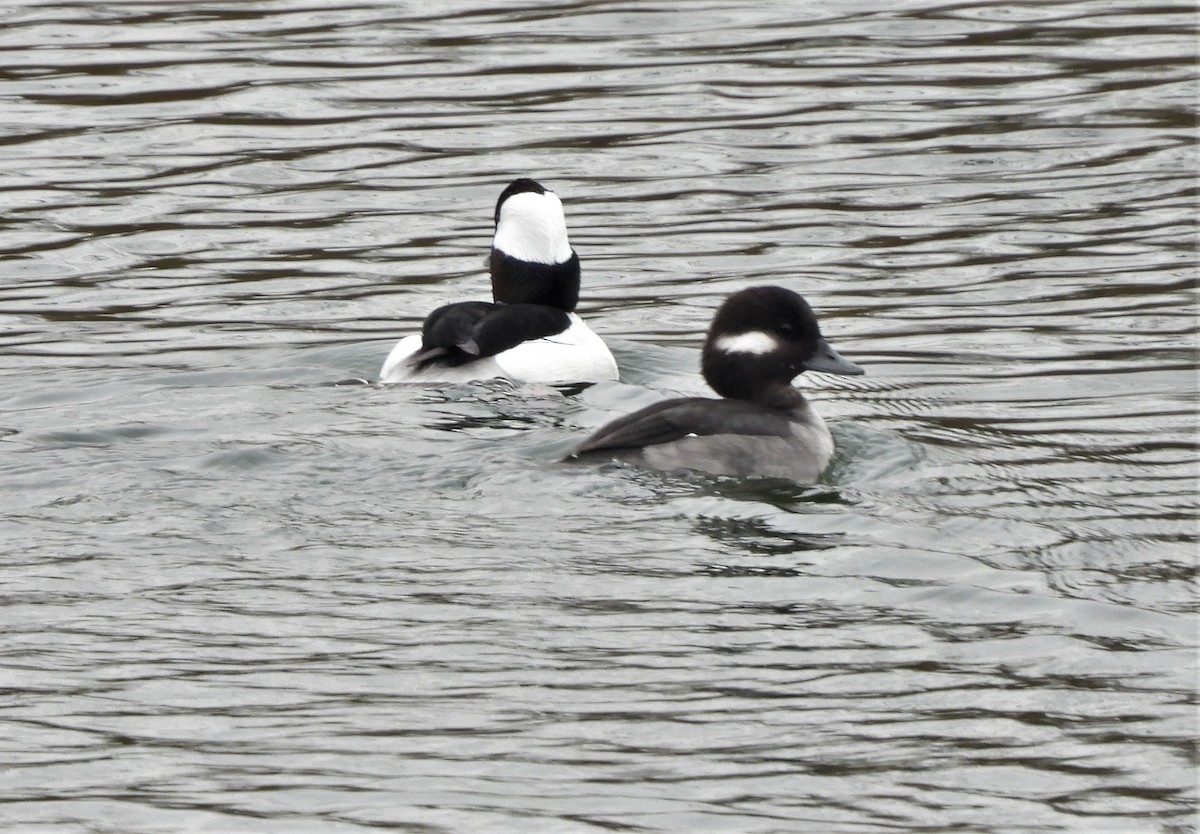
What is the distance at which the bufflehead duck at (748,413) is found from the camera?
8.91 m

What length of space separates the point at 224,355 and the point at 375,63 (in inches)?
232

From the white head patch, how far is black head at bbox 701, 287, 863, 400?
6.67 feet

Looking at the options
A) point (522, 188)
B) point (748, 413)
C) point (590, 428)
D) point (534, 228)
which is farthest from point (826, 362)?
point (522, 188)

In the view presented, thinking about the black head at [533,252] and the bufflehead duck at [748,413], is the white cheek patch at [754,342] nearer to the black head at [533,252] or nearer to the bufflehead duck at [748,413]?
the bufflehead duck at [748,413]

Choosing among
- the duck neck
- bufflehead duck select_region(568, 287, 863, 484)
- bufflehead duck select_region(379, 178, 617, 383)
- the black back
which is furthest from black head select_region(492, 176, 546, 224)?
bufflehead duck select_region(568, 287, 863, 484)

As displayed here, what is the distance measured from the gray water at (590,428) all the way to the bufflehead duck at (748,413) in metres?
0.18

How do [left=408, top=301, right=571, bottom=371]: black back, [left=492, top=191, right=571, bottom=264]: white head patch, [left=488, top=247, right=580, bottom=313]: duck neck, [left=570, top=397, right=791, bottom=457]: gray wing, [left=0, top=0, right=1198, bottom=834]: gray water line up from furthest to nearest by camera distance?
[left=488, top=247, right=580, bottom=313]: duck neck < [left=492, top=191, right=571, bottom=264]: white head patch < [left=408, top=301, right=571, bottom=371]: black back < [left=570, top=397, right=791, bottom=457]: gray wing < [left=0, top=0, right=1198, bottom=834]: gray water

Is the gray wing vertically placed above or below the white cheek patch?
below

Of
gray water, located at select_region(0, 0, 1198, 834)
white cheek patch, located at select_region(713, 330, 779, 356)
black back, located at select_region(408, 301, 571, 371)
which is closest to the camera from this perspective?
gray water, located at select_region(0, 0, 1198, 834)

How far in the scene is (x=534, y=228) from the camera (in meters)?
11.3

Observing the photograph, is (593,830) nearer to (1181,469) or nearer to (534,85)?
(1181,469)

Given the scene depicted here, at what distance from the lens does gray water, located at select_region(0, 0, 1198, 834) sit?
5777 mm

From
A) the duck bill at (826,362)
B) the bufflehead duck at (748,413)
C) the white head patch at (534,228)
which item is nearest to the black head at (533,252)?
the white head patch at (534,228)

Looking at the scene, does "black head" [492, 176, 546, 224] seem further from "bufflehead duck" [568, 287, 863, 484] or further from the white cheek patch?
the white cheek patch
